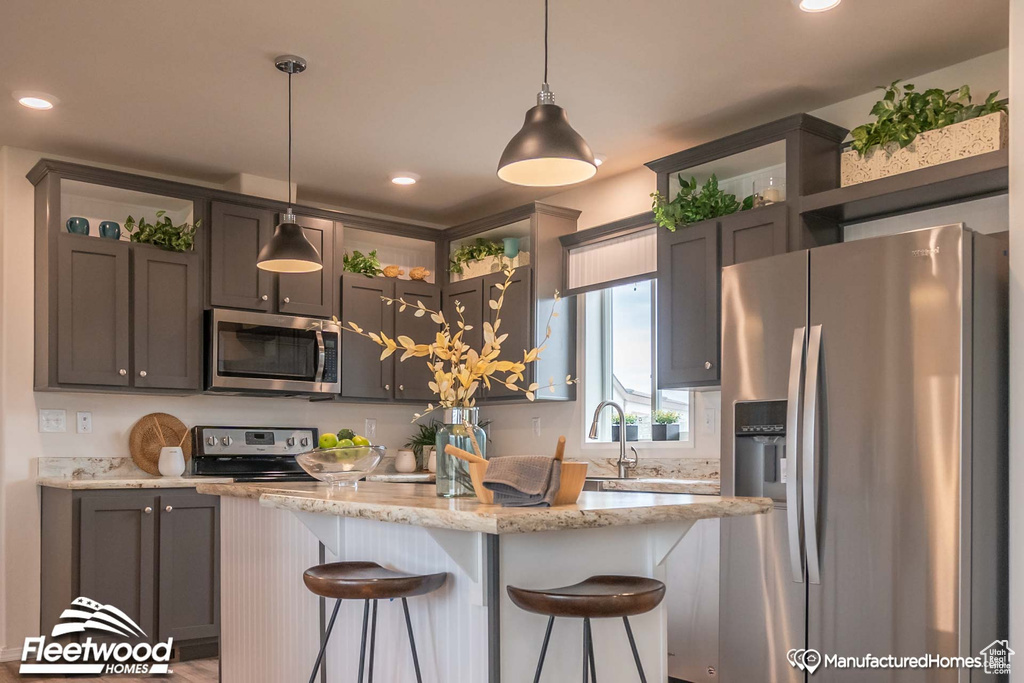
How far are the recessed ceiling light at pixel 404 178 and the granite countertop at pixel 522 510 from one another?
117 inches

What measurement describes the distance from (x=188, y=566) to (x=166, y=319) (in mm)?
1319

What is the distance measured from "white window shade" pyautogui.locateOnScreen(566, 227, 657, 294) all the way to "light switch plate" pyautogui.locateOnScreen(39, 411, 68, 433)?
2883 millimetres

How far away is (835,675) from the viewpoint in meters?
2.93

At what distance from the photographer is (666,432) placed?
4.68 meters

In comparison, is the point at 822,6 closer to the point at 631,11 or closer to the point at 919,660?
the point at 631,11

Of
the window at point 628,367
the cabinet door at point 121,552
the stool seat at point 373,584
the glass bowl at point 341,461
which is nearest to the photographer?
the stool seat at point 373,584

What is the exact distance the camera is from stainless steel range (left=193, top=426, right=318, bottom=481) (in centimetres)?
501

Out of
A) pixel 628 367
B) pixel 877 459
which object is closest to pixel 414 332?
pixel 628 367

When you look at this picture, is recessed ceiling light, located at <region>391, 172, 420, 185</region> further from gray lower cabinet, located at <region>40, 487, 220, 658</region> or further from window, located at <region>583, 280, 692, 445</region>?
gray lower cabinet, located at <region>40, 487, 220, 658</region>

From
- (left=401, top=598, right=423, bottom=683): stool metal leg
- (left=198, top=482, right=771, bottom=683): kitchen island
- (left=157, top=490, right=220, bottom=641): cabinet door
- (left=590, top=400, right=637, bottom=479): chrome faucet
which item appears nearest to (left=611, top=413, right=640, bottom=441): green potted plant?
(left=590, top=400, right=637, bottom=479): chrome faucet

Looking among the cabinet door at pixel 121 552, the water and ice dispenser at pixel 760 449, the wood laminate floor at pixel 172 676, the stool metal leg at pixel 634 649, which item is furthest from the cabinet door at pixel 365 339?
the stool metal leg at pixel 634 649

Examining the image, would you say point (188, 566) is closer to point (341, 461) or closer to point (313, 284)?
point (313, 284)

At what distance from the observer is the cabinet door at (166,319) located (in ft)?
15.4

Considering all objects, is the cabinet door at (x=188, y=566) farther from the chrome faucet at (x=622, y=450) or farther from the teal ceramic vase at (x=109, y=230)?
the chrome faucet at (x=622, y=450)
